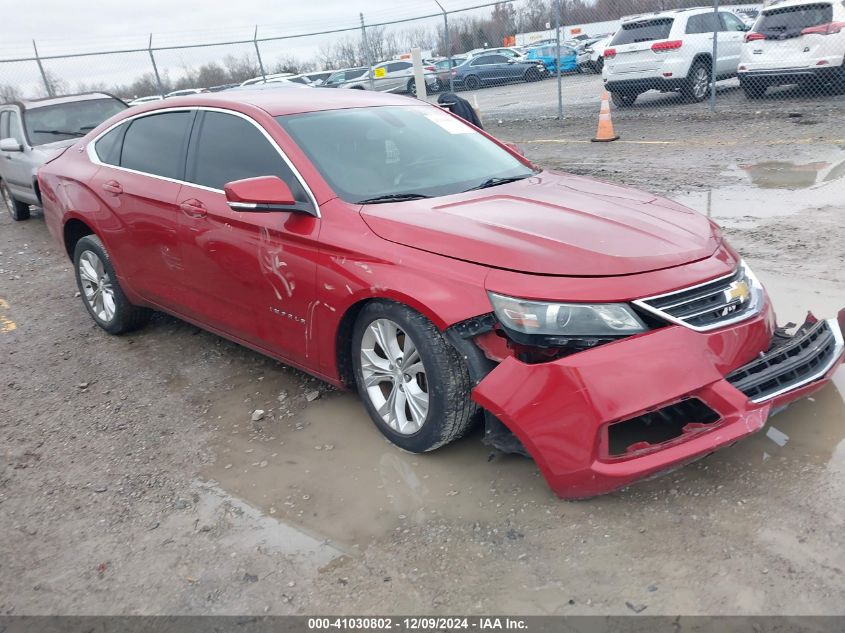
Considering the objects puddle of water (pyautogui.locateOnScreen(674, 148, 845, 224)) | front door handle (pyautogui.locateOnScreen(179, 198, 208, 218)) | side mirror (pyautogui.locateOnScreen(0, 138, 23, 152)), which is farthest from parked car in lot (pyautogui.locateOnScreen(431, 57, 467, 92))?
front door handle (pyautogui.locateOnScreen(179, 198, 208, 218))

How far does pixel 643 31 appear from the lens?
13844 mm

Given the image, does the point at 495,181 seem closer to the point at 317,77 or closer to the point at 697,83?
the point at 697,83

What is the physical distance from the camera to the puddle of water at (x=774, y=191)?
262 inches

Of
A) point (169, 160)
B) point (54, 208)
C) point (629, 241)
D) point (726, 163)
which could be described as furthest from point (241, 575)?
point (726, 163)

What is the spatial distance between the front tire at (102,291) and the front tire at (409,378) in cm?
243

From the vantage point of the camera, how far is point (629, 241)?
2.92 metres

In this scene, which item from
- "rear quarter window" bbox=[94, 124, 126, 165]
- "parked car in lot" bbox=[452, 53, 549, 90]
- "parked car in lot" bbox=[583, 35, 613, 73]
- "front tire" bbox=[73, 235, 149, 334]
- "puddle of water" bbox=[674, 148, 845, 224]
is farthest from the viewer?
"parked car in lot" bbox=[452, 53, 549, 90]

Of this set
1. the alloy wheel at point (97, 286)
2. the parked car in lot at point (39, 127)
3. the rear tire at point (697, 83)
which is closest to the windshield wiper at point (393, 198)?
the alloy wheel at point (97, 286)

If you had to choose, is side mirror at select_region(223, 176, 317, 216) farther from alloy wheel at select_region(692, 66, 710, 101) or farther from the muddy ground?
alloy wheel at select_region(692, 66, 710, 101)

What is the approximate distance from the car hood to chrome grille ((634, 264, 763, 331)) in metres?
0.14

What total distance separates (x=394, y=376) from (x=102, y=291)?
2964 mm

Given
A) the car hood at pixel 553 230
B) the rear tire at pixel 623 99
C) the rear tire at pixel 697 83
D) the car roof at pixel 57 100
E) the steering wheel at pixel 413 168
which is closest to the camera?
the car hood at pixel 553 230

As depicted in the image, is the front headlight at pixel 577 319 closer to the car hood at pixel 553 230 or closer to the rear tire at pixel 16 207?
the car hood at pixel 553 230

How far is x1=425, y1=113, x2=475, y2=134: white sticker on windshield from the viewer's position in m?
4.27
